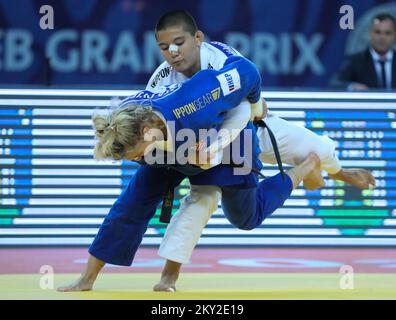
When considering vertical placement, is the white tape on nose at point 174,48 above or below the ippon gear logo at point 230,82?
above

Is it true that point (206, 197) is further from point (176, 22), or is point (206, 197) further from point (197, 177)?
point (176, 22)

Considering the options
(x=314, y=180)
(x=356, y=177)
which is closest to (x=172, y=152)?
(x=314, y=180)

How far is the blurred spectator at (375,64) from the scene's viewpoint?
27.4 ft

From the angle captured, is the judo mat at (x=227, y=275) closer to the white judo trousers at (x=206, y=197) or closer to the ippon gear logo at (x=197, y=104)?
the white judo trousers at (x=206, y=197)

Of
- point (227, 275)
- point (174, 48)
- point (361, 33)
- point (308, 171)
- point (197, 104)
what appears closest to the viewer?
point (197, 104)

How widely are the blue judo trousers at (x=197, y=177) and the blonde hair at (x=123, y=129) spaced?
0.07 meters

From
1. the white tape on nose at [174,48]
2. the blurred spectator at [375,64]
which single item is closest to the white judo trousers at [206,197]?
the white tape on nose at [174,48]

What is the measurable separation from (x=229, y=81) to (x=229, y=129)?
245 millimetres

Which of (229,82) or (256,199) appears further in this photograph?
(256,199)

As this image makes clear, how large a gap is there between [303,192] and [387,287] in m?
2.31

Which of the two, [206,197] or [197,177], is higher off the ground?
[197,177]

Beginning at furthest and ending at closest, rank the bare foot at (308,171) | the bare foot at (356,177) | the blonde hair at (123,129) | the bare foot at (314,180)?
the bare foot at (356,177) < the bare foot at (314,180) < the bare foot at (308,171) < the blonde hair at (123,129)

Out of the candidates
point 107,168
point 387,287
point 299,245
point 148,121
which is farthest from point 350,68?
point 148,121

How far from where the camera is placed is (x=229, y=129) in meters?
4.93
